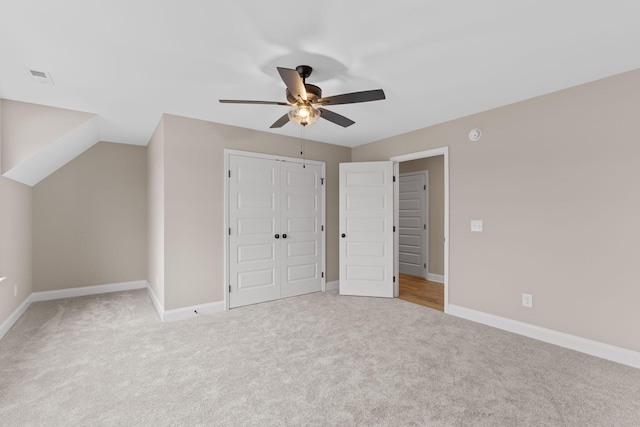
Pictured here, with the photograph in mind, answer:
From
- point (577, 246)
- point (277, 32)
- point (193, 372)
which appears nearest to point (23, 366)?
point (193, 372)

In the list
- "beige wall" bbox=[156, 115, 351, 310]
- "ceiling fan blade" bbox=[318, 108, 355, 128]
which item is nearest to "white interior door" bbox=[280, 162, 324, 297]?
"beige wall" bbox=[156, 115, 351, 310]

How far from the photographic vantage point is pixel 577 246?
2758 mm

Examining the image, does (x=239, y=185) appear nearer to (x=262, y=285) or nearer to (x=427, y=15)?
(x=262, y=285)

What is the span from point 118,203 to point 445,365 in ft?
17.1

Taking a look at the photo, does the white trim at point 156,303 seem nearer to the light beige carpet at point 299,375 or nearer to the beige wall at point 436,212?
the light beige carpet at point 299,375

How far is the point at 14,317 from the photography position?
11.1 ft

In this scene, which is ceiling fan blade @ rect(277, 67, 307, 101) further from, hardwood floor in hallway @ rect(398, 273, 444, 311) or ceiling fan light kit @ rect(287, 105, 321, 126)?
hardwood floor in hallway @ rect(398, 273, 444, 311)

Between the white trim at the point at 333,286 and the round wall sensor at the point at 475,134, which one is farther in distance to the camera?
the white trim at the point at 333,286

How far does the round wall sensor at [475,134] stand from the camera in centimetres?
345

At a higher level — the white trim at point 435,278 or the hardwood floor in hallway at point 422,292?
the white trim at point 435,278

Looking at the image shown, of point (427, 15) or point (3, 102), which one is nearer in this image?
point (427, 15)

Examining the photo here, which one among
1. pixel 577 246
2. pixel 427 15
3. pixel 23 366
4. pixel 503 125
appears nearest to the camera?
pixel 427 15

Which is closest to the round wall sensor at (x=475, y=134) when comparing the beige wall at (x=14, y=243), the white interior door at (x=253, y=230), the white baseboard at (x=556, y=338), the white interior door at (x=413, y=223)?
the white baseboard at (x=556, y=338)

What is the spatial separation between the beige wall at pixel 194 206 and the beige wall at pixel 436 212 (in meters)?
3.54
